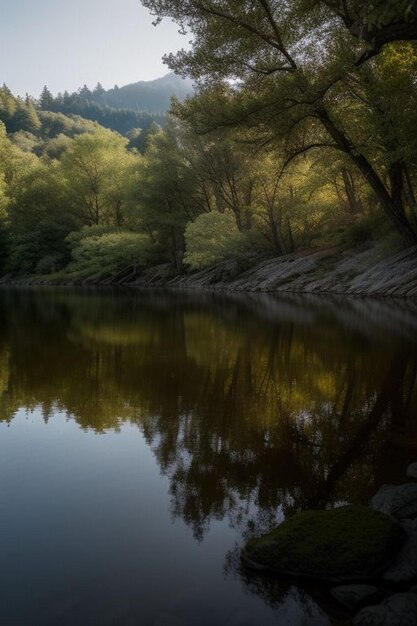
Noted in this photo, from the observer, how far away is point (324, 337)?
15.4 m

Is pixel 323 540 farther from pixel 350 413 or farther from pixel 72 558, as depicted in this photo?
pixel 350 413

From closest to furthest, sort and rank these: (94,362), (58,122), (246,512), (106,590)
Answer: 1. (106,590)
2. (246,512)
3. (94,362)
4. (58,122)

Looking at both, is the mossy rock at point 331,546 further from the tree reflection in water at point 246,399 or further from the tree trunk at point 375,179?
the tree trunk at point 375,179

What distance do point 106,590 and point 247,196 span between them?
44.5 meters

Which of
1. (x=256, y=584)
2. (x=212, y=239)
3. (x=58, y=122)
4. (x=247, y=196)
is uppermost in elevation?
(x=58, y=122)

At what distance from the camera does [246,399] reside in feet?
30.9

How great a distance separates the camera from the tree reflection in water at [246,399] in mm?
5824

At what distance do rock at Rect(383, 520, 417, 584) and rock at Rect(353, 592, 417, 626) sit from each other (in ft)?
1.18

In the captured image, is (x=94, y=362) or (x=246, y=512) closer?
(x=246, y=512)

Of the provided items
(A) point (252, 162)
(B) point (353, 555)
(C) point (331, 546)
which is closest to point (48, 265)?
(A) point (252, 162)

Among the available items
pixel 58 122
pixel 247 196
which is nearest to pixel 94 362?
pixel 247 196

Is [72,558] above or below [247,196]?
below

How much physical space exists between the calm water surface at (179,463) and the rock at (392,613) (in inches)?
12.9

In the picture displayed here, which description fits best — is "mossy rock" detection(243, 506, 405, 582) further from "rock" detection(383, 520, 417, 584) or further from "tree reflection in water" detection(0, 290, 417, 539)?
"tree reflection in water" detection(0, 290, 417, 539)
